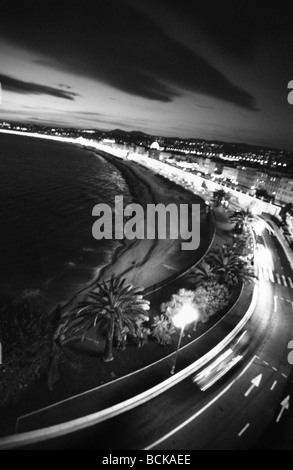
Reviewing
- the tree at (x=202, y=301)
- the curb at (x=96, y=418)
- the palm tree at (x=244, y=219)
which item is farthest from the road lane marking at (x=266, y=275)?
the curb at (x=96, y=418)

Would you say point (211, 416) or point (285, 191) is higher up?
point (285, 191)

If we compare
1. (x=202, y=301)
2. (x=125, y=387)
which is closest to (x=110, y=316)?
(x=125, y=387)

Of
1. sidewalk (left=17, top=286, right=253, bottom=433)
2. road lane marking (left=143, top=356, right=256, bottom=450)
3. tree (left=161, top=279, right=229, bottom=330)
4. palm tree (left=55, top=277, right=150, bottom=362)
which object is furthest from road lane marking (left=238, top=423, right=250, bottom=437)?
tree (left=161, top=279, right=229, bottom=330)

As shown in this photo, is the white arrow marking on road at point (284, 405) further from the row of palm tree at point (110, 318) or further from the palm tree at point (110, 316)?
the palm tree at point (110, 316)

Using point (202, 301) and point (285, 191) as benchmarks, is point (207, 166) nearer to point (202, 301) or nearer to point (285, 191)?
point (285, 191)

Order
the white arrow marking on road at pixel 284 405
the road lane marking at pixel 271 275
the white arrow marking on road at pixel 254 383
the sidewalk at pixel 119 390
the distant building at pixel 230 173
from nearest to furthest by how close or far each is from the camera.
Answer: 1. the sidewalk at pixel 119 390
2. the white arrow marking on road at pixel 284 405
3. the white arrow marking on road at pixel 254 383
4. the road lane marking at pixel 271 275
5. the distant building at pixel 230 173

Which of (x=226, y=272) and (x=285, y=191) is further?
(x=285, y=191)

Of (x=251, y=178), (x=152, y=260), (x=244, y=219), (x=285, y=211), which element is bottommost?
(x=152, y=260)

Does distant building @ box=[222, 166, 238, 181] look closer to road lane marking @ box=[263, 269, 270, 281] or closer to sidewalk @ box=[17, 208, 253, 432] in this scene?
road lane marking @ box=[263, 269, 270, 281]

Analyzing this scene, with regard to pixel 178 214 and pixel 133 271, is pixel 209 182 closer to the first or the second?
pixel 178 214

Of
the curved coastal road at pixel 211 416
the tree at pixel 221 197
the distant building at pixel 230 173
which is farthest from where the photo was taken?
the distant building at pixel 230 173

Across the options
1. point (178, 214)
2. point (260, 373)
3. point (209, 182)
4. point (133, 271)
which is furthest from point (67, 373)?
point (209, 182)
